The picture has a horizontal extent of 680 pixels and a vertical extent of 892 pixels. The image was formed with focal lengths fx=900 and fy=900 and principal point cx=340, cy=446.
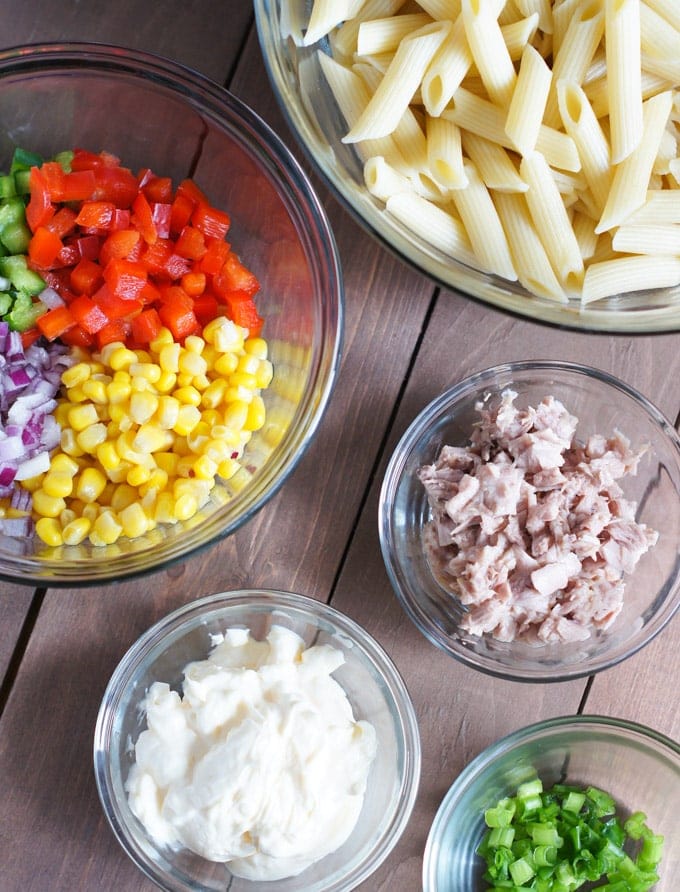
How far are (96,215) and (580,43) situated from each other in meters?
1.00

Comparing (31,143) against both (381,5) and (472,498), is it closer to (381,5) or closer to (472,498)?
(381,5)

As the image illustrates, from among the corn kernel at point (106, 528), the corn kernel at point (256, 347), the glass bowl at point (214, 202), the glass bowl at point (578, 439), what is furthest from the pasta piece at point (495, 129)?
the corn kernel at point (106, 528)

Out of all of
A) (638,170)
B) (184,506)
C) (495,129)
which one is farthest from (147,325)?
(638,170)

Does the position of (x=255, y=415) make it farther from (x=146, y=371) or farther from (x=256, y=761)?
(x=256, y=761)

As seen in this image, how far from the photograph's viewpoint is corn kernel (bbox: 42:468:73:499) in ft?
6.15

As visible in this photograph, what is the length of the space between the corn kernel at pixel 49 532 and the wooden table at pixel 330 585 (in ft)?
0.74

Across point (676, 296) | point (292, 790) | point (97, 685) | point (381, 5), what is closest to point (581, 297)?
point (676, 296)

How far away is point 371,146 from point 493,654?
1124 mm

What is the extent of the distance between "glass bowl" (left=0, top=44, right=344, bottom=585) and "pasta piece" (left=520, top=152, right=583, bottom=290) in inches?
17.0

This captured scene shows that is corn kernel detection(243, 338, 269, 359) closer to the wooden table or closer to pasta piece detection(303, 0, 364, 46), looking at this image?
the wooden table

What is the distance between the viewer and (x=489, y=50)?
1.58m

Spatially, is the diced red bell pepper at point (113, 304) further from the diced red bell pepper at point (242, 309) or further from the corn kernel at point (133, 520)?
the corn kernel at point (133, 520)

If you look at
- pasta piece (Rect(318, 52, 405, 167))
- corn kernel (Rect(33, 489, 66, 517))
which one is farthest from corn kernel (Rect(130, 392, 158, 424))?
pasta piece (Rect(318, 52, 405, 167))

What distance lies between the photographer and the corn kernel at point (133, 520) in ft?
6.13
